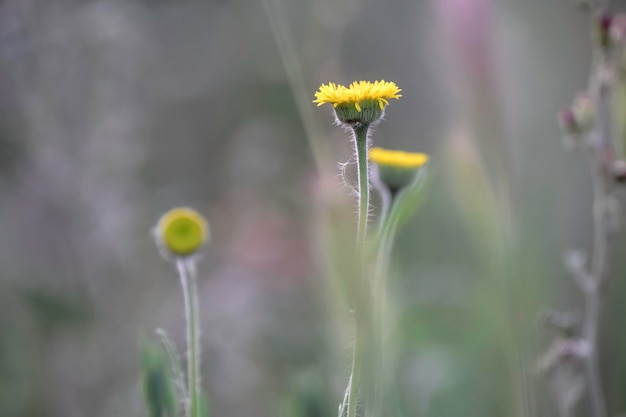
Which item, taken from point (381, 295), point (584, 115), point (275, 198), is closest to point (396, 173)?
point (381, 295)

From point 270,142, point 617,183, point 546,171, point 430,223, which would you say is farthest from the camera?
point 270,142

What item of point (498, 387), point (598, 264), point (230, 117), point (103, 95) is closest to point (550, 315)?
point (598, 264)

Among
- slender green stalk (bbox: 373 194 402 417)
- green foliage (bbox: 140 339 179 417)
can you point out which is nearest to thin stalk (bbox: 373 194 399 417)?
slender green stalk (bbox: 373 194 402 417)

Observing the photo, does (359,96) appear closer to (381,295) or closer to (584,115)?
(381,295)

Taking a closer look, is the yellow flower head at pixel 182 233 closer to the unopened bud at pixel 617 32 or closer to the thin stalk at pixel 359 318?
the thin stalk at pixel 359 318

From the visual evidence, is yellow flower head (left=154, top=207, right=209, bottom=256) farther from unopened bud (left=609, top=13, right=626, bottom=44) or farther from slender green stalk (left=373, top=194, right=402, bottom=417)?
unopened bud (left=609, top=13, right=626, bottom=44)

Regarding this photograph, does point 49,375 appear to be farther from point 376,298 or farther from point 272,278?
point 376,298
